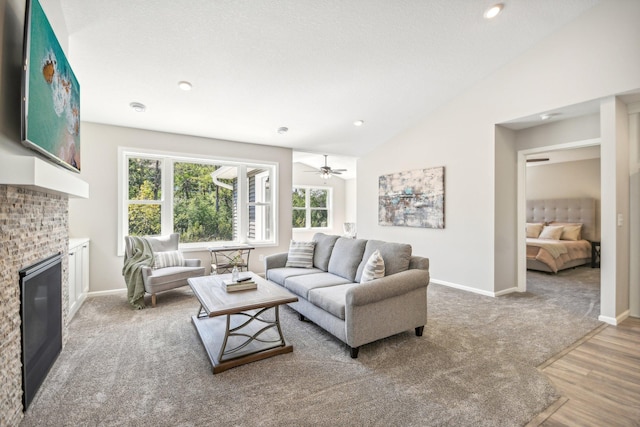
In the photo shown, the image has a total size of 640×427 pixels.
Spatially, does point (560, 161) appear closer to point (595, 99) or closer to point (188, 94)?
point (595, 99)

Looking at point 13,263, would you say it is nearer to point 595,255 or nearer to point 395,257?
point 395,257

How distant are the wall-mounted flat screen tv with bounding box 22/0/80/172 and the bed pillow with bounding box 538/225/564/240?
8132mm

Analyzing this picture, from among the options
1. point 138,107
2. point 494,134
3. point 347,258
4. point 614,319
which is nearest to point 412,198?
point 494,134

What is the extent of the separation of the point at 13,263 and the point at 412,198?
16.6 feet

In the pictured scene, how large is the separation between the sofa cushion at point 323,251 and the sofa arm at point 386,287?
1267 millimetres

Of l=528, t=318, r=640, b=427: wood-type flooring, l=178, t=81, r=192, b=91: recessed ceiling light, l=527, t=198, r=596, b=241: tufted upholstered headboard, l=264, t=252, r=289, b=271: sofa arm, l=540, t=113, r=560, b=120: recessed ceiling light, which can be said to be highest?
l=178, t=81, r=192, b=91: recessed ceiling light

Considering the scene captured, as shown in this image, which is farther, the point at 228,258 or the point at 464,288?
the point at 228,258

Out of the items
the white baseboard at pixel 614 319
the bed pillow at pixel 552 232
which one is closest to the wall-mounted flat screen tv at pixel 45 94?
the white baseboard at pixel 614 319

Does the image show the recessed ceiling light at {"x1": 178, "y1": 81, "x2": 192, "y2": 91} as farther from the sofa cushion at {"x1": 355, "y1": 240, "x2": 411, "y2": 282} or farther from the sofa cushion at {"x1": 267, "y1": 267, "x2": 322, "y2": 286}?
the sofa cushion at {"x1": 355, "y1": 240, "x2": 411, "y2": 282}

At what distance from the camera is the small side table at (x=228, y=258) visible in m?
4.82

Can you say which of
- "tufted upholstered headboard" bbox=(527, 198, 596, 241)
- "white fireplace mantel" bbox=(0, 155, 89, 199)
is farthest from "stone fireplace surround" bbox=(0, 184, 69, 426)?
"tufted upholstered headboard" bbox=(527, 198, 596, 241)

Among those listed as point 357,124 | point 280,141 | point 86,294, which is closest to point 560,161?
point 357,124

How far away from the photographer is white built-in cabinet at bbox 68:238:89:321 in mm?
3336

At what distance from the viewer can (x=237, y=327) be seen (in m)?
2.57
